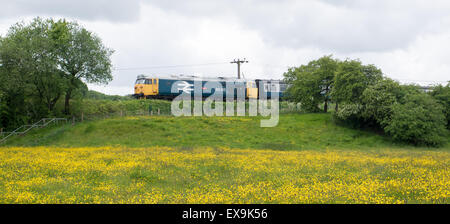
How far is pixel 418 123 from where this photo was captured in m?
36.8

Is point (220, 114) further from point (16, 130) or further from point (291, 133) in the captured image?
point (16, 130)

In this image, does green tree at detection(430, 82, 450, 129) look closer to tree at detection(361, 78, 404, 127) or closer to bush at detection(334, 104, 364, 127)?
tree at detection(361, 78, 404, 127)

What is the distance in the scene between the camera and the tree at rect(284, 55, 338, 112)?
53.4m

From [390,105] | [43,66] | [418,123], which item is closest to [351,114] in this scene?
[390,105]

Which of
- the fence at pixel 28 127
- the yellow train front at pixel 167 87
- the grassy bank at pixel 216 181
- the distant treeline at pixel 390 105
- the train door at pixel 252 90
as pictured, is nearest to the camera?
the grassy bank at pixel 216 181

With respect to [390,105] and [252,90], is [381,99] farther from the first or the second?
[252,90]

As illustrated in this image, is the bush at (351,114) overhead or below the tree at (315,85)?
below

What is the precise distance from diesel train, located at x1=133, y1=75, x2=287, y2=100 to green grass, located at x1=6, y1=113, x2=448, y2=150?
31.6 feet

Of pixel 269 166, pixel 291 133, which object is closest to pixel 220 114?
pixel 291 133

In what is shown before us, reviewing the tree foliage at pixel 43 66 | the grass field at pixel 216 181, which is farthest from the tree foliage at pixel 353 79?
the tree foliage at pixel 43 66

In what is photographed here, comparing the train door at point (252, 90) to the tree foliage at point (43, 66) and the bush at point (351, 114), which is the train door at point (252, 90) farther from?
the tree foliage at point (43, 66)

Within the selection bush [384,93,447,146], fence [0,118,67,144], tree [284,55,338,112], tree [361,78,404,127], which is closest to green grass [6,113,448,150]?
fence [0,118,67,144]

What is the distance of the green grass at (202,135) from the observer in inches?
1341

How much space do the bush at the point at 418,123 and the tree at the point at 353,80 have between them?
5.46 m
